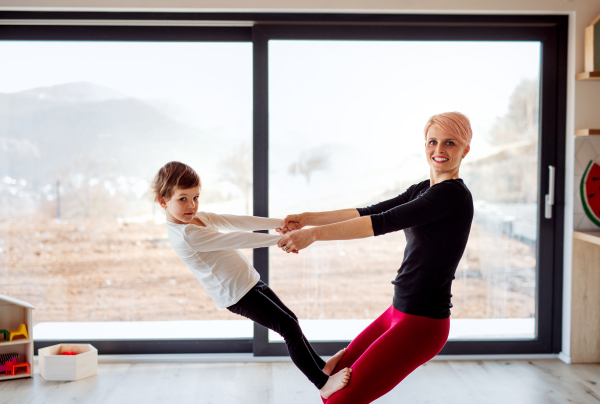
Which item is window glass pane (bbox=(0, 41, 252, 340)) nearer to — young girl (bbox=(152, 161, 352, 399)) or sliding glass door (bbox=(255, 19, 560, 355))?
sliding glass door (bbox=(255, 19, 560, 355))

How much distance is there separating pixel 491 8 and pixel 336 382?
239cm

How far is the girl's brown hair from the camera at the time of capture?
2016mm

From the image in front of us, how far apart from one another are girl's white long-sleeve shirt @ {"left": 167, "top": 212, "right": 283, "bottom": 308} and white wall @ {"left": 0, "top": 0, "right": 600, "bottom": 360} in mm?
1456

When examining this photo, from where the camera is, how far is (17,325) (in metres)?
2.77

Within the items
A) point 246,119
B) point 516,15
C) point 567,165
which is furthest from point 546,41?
point 246,119

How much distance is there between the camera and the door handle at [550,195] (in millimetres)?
2891

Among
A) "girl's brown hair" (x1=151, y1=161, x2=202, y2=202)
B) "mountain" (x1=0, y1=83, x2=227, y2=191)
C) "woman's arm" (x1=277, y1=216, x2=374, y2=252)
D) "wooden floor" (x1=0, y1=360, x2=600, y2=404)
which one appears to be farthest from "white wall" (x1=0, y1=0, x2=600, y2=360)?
"woman's arm" (x1=277, y1=216, x2=374, y2=252)

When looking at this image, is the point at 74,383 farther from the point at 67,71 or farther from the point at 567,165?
the point at 567,165

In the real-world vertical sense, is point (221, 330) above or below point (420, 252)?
below

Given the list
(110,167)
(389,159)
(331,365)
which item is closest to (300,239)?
(331,365)

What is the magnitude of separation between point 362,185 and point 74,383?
208cm

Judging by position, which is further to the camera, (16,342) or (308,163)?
(308,163)

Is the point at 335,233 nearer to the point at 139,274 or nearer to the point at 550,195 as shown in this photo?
the point at 139,274

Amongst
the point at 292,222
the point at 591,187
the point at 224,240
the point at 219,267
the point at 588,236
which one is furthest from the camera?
the point at 591,187
